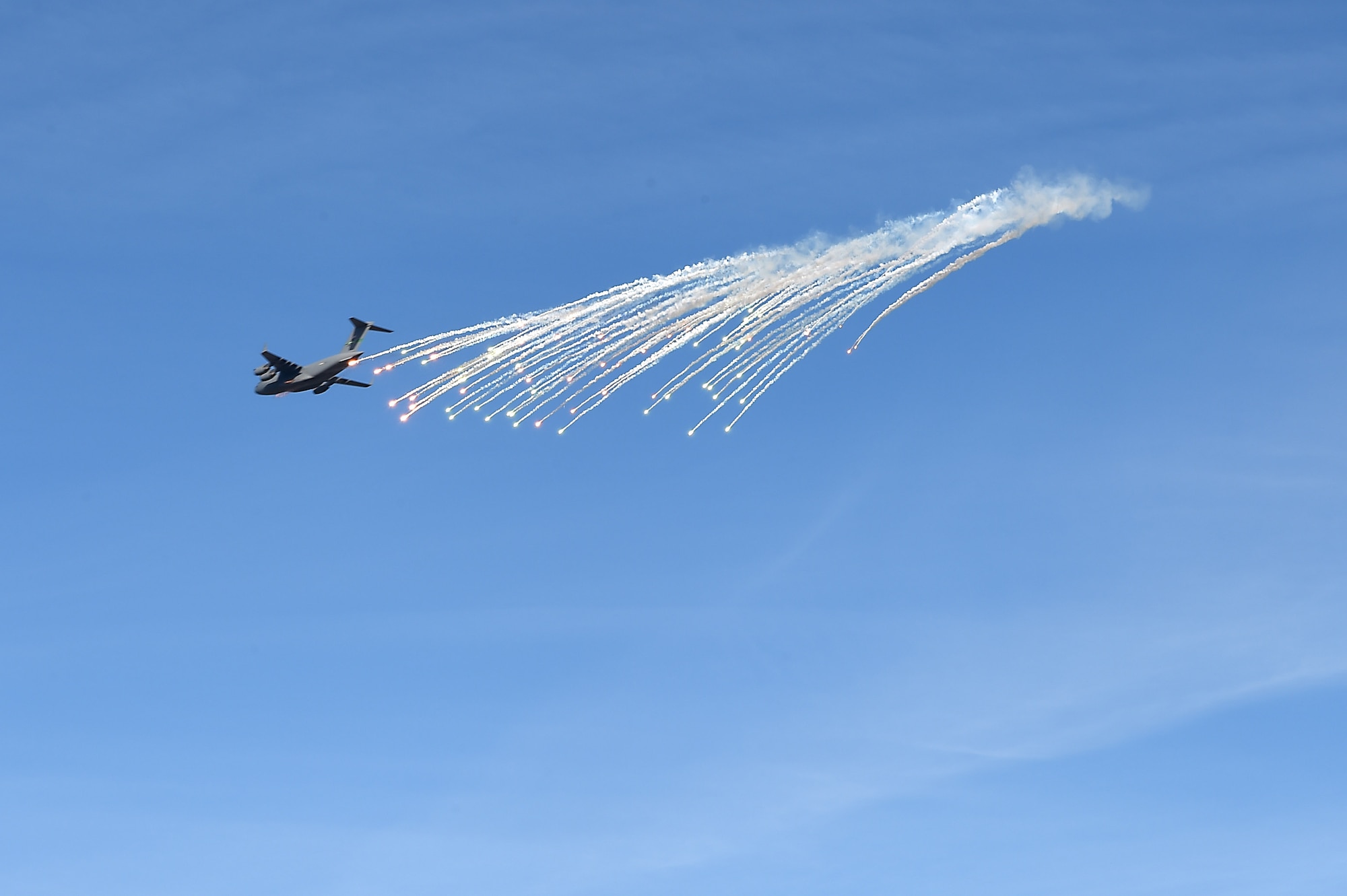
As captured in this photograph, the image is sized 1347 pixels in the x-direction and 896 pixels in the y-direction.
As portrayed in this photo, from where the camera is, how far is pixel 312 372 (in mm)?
68750

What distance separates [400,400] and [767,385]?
22927 mm

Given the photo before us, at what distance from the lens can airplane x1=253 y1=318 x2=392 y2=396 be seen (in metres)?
68.6

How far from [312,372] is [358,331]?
4.03m

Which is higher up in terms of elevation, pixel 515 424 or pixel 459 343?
pixel 459 343

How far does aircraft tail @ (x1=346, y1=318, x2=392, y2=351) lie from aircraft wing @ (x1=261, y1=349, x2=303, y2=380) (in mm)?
3477

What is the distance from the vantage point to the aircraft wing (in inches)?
2731

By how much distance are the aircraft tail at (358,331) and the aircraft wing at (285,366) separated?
3477 mm

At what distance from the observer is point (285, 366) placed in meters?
69.8

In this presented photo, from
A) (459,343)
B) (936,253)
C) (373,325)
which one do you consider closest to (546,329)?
(459,343)

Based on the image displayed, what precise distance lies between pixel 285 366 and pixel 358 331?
17.3 ft

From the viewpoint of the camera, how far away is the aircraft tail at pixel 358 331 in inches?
2739

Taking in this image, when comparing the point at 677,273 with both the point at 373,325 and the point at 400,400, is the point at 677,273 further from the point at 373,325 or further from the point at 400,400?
the point at 373,325

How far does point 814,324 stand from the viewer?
53.9 m

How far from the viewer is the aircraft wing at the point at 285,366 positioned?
228 feet
